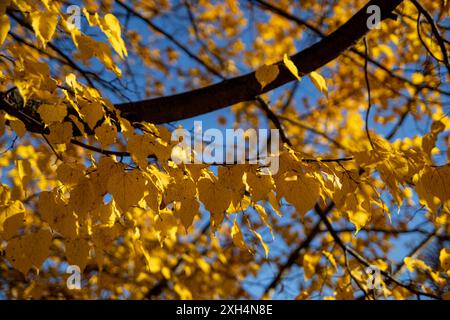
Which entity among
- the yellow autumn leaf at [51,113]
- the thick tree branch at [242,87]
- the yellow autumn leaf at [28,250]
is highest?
the thick tree branch at [242,87]

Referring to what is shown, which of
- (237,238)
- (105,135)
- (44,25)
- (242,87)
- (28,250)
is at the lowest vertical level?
(28,250)

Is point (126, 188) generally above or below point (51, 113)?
below

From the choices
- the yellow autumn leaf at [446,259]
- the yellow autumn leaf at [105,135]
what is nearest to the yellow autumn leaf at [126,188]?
the yellow autumn leaf at [105,135]

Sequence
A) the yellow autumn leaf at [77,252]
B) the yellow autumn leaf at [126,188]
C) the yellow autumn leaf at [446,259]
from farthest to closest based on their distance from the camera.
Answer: the yellow autumn leaf at [446,259], the yellow autumn leaf at [77,252], the yellow autumn leaf at [126,188]

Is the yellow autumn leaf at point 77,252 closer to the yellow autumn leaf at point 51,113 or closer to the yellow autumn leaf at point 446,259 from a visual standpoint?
the yellow autumn leaf at point 51,113

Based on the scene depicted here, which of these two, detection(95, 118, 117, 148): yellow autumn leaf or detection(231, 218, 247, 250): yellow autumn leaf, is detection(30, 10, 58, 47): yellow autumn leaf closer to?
detection(95, 118, 117, 148): yellow autumn leaf

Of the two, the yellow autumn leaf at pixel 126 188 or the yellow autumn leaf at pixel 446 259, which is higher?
the yellow autumn leaf at pixel 126 188

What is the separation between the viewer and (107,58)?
1.45 m

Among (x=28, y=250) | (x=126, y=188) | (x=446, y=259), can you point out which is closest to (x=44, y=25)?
(x=126, y=188)

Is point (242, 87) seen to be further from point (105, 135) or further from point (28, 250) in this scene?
point (28, 250)

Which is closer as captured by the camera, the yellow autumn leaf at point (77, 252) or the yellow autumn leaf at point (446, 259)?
the yellow autumn leaf at point (77, 252)

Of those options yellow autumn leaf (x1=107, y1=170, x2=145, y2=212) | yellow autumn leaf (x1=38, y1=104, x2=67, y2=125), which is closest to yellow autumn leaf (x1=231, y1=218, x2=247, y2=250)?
yellow autumn leaf (x1=107, y1=170, x2=145, y2=212)

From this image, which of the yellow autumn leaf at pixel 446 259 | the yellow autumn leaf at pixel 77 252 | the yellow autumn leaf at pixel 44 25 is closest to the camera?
the yellow autumn leaf at pixel 44 25
